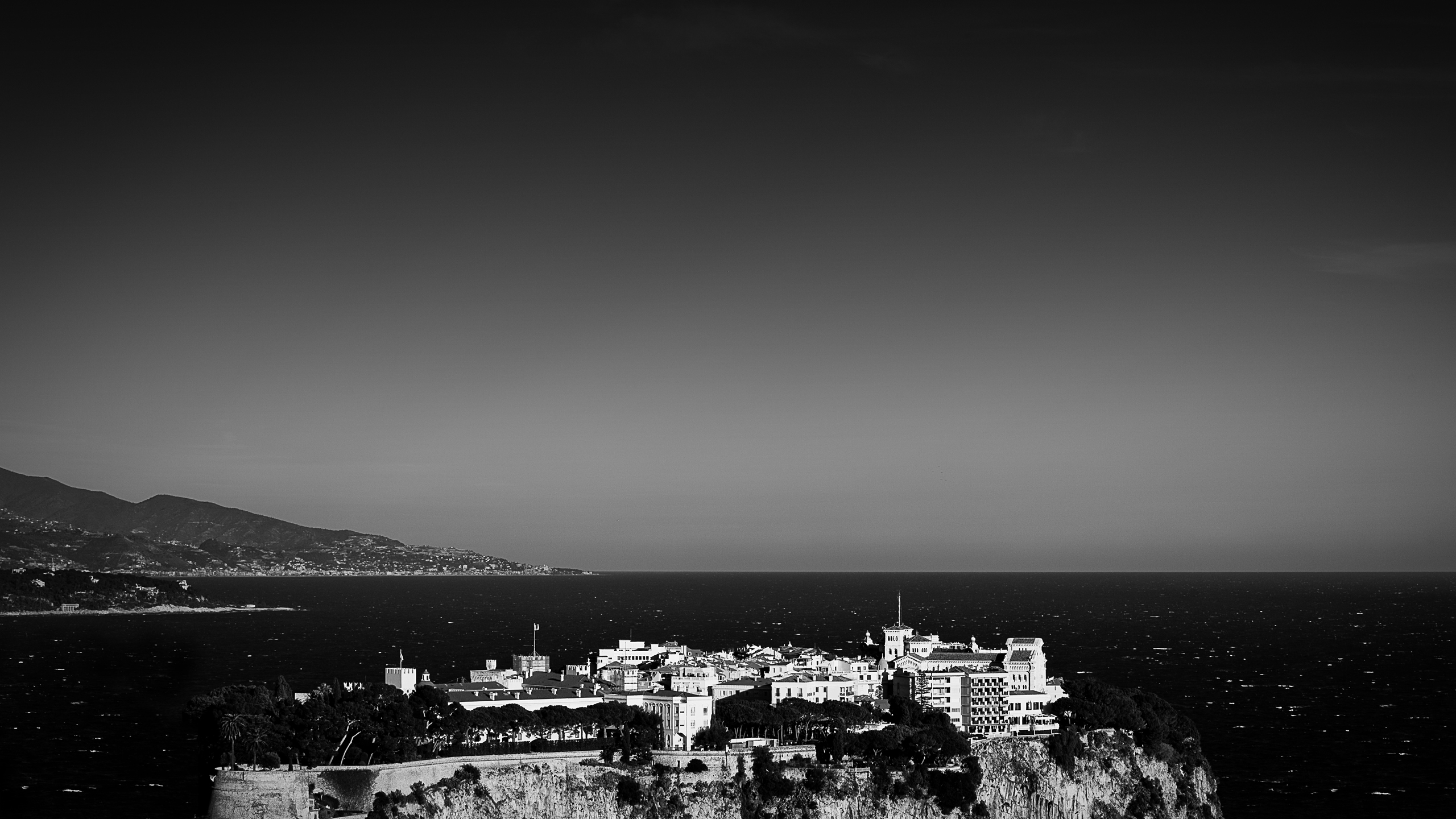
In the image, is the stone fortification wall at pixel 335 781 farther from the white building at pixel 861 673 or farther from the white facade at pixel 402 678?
the white building at pixel 861 673

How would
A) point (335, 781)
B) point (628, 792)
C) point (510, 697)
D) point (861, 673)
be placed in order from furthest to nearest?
point (861, 673), point (510, 697), point (628, 792), point (335, 781)

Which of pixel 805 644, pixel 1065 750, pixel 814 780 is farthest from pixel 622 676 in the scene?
pixel 805 644

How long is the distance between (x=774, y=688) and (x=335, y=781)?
2708cm

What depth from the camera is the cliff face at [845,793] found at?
62750 millimetres

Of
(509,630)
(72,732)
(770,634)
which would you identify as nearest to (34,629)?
(509,630)

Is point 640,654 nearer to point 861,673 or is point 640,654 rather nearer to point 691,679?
point 691,679

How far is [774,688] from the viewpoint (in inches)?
3167

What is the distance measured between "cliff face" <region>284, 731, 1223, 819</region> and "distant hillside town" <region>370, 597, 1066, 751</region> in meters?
3.28

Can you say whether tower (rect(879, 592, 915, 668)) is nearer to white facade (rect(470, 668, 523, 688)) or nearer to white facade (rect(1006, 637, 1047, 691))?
white facade (rect(1006, 637, 1047, 691))

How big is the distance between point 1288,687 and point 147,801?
90460 mm

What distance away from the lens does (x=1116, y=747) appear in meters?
74.8

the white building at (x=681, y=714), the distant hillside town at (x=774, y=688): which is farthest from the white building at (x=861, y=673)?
the white building at (x=681, y=714)

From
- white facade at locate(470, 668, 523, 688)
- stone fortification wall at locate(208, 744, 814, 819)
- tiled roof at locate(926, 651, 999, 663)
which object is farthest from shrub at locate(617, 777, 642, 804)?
tiled roof at locate(926, 651, 999, 663)

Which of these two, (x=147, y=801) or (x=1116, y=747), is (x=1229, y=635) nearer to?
(x=1116, y=747)
